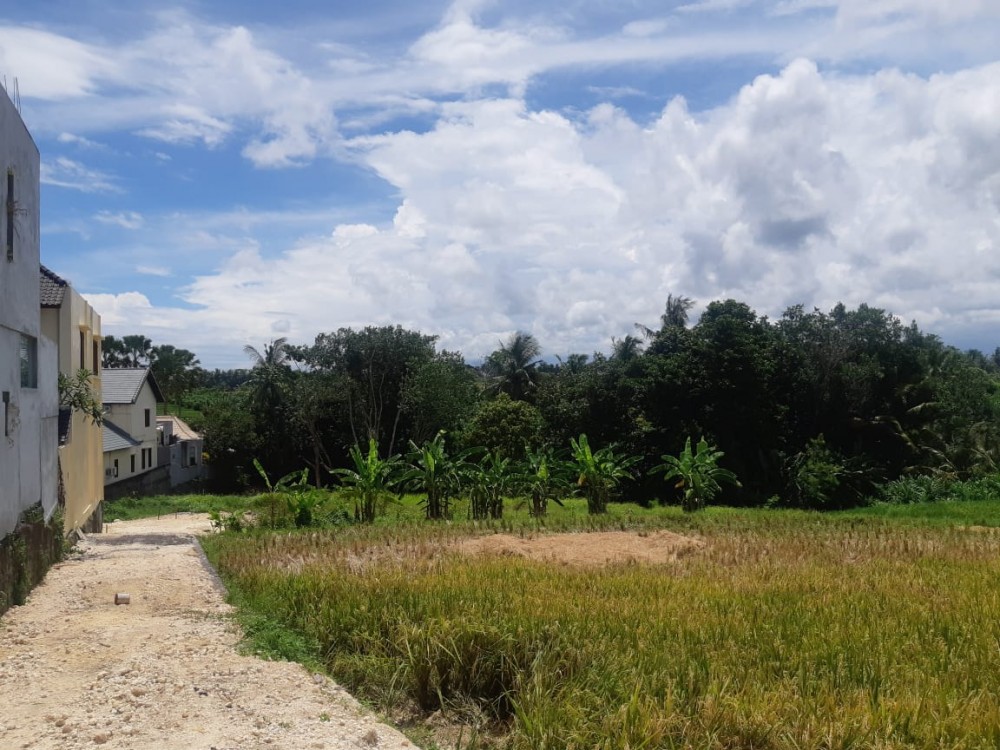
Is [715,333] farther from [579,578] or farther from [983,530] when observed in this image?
[579,578]

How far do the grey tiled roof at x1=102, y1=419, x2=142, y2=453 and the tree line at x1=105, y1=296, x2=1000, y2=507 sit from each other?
8184 millimetres

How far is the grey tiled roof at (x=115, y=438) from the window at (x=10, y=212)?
72.5 ft

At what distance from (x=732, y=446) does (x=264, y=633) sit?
25731 millimetres

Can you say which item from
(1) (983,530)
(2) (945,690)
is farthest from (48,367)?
(1) (983,530)

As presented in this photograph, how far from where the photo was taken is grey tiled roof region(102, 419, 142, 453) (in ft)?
103

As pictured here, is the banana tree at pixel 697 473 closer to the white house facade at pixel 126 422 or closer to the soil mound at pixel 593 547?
the soil mound at pixel 593 547

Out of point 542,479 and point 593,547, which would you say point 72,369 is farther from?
point 593,547

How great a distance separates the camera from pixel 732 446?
30.8 m

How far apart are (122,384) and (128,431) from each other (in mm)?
1955

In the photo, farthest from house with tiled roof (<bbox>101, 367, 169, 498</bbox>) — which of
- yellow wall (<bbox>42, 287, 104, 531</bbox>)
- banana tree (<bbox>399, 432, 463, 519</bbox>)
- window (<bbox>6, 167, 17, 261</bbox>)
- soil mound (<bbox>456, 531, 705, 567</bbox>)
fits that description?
window (<bbox>6, 167, 17, 261</bbox>)

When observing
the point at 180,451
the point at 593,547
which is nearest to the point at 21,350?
the point at 593,547

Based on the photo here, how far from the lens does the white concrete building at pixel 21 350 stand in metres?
9.55

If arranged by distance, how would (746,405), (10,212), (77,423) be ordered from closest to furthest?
1. (10,212)
2. (77,423)
3. (746,405)

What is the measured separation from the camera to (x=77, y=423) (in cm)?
1770
